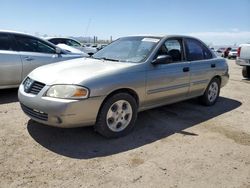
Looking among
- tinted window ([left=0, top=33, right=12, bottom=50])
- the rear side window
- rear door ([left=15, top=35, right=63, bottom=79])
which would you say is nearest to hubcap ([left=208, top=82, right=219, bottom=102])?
the rear side window

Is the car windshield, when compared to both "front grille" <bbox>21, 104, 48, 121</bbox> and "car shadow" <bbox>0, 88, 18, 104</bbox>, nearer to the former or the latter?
"front grille" <bbox>21, 104, 48, 121</bbox>

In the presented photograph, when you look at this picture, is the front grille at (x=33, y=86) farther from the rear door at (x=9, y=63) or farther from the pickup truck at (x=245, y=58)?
the pickup truck at (x=245, y=58)

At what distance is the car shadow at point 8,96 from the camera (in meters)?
6.03

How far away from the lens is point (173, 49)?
523 centimetres

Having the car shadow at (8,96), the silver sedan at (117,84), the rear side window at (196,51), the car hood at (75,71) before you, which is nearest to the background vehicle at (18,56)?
the car shadow at (8,96)

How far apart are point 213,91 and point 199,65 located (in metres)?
1.03

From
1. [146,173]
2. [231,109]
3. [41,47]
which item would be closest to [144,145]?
[146,173]

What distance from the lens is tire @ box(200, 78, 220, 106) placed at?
6160mm

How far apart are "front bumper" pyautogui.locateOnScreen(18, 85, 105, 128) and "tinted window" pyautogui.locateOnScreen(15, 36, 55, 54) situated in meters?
2.97

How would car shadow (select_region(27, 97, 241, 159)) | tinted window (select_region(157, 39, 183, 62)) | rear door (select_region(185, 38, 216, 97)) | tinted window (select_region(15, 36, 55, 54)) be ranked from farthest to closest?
tinted window (select_region(15, 36, 55, 54)) → rear door (select_region(185, 38, 216, 97)) → tinted window (select_region(157, 39, 183, 62)) → car shadow (select_region(27, 97, 241, 159))

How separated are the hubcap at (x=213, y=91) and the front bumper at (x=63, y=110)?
129 inches

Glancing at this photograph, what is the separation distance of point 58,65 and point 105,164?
197 cm

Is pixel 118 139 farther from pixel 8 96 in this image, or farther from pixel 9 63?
pixel 8 96

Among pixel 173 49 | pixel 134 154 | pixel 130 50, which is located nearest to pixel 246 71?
pixel 173 49
